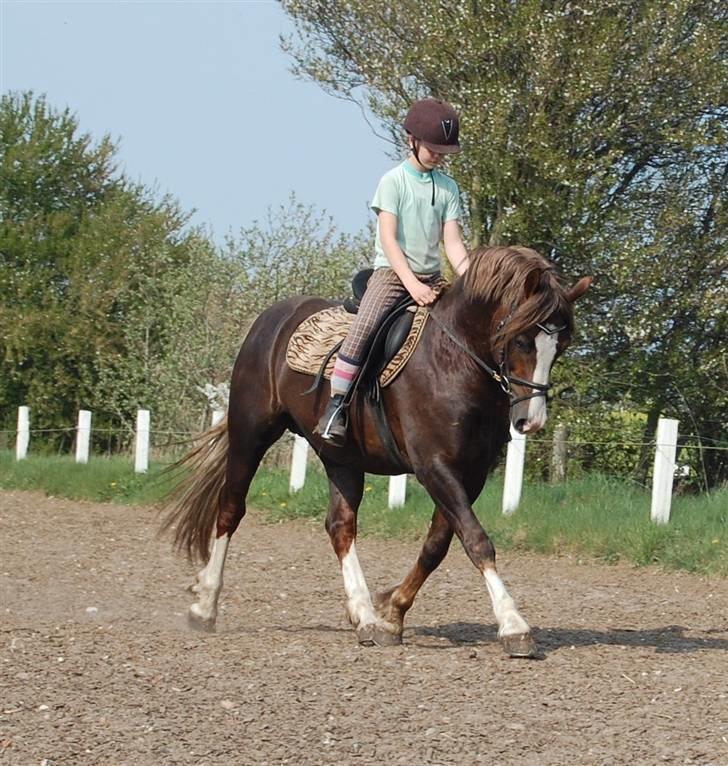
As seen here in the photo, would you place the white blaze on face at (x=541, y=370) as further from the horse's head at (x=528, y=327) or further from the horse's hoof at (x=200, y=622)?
the horse's hoof at (x=200, y=622)

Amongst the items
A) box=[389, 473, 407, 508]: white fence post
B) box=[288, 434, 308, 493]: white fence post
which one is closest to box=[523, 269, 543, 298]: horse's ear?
box=[389, 473, 407, 508]: white fence post

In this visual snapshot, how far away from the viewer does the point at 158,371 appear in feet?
95.3

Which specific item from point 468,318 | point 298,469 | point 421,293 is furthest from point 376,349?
point 298,469

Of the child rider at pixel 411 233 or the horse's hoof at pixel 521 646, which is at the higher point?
the child rider at pixel 411 233

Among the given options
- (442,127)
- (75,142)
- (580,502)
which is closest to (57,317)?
(75,142)

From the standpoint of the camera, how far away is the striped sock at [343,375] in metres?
7.51

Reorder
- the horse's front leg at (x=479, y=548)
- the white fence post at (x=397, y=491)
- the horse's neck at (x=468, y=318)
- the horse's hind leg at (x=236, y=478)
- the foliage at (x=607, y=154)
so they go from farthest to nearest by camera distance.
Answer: the foliage at (x=607, y=154) → the white fence post at (x=397, y=491) → the horse's hind leg at (x=236, y=478) → the horse's neck at (x=468, y=318) → the horse's front leg at (x=479, y=548)

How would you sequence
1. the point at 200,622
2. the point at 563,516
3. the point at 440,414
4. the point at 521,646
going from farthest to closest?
the point at 563,516 → the point at 200,622 → the point at 440,414 → the point at 521,646

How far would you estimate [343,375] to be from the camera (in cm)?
753

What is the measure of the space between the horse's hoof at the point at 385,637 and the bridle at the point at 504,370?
1505 mm

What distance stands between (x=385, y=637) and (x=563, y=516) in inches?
242

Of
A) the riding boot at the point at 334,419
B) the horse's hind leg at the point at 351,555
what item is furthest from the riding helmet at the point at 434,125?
the horse's hind leg at the point at 351,555

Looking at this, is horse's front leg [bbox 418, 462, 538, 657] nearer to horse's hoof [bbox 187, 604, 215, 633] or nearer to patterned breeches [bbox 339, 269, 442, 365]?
Result: patterned breeches [bbox 339, 269, 442, 365]

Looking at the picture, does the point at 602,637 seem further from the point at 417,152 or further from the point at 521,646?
the point at 417,152
